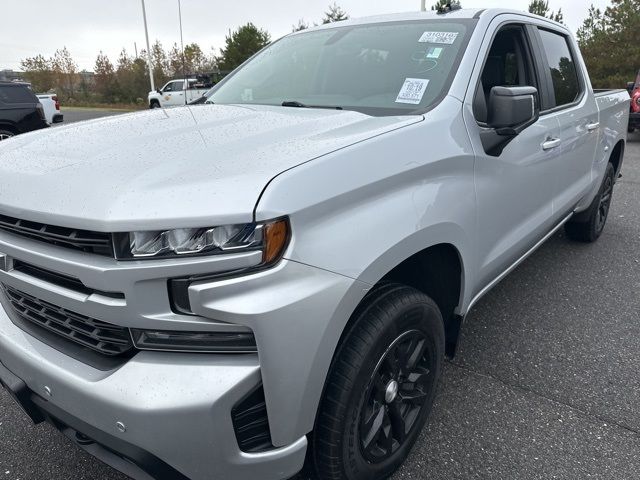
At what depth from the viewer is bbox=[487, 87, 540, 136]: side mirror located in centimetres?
212

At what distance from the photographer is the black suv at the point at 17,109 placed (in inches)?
382

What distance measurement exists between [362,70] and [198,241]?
160cm

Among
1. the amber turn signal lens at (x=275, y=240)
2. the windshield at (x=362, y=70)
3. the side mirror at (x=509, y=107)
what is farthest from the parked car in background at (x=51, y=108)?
the amber turn signal lens at (x=275, y=240)

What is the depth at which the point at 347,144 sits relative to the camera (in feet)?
5.48

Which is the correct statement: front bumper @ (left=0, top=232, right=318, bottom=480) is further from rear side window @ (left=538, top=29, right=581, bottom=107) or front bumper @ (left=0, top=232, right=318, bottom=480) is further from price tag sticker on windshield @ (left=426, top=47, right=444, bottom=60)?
rear side window @ (left=538, top=29, right=581, bottom=107)

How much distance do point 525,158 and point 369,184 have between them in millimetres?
1336

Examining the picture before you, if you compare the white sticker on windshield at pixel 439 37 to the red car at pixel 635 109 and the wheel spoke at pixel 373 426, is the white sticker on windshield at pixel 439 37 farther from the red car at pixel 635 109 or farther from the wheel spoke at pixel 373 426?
the red car at pixel 635 109

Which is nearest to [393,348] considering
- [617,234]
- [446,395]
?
[446,395]

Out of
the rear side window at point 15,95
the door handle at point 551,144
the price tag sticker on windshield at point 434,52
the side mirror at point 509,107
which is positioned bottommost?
the rear side window at point 15,95

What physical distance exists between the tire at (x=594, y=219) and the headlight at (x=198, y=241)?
12.4 feet

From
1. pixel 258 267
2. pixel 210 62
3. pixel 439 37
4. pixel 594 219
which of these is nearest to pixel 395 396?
pixel 258 267

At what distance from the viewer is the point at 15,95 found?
9891 mm

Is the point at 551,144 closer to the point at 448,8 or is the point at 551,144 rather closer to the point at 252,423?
the point at 448,8

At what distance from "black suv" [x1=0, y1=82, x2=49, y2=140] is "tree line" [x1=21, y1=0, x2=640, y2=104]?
1109 centimetres
